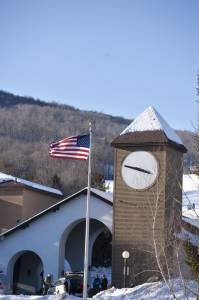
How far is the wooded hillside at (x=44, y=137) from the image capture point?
378 feet

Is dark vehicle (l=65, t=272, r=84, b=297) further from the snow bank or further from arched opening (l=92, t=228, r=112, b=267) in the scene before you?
arched opening (l=92, t=228, r=112, b=267)

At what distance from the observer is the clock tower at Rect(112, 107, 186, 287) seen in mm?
25859

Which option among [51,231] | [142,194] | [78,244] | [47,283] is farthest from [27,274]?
[142,194]

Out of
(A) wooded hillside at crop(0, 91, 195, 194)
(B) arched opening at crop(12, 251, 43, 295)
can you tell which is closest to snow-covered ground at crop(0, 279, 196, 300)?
(B) arched opening at crop(12, 251, 43, 295)

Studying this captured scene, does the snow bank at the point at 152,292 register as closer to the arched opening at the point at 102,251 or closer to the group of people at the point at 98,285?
the group of people at the point at 98,285

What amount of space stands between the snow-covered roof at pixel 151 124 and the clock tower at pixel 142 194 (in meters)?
0.05

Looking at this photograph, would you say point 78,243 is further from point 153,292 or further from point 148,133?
point 153,292

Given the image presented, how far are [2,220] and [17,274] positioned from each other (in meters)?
3.85

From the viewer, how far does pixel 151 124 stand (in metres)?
27.1

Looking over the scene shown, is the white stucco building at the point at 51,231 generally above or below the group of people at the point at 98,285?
above

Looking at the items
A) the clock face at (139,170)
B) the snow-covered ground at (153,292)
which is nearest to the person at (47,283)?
the snow-covered ground at (153,292)

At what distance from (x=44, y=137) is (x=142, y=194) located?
461 ft

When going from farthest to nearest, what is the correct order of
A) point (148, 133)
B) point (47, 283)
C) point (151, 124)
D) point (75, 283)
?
point (151, 124)
point (47, 283)
point (148, 133)
point (75, 283)

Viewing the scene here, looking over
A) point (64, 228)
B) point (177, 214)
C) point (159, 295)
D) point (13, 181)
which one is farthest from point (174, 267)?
point (13, 181)
